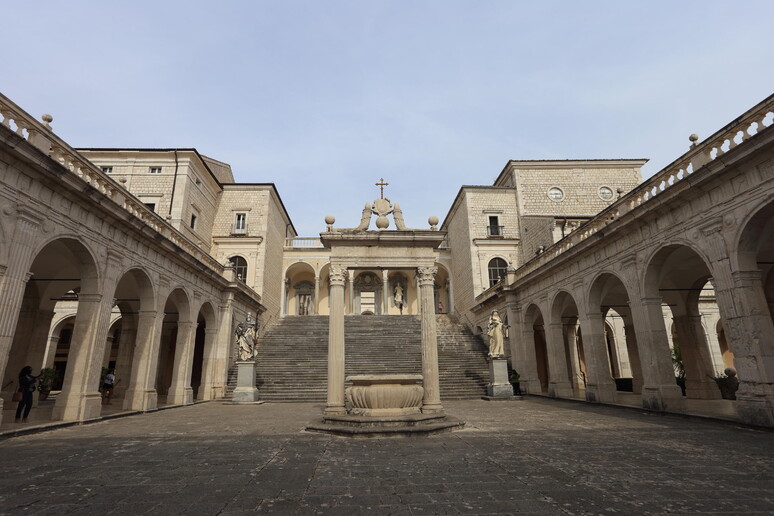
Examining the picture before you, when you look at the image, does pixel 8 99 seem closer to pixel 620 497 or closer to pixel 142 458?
pixel 142 458

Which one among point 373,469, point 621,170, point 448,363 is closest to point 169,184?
point 448,363

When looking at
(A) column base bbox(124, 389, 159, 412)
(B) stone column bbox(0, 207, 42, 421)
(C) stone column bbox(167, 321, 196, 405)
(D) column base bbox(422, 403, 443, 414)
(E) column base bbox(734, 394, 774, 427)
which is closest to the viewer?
(E) column base bbox(734, 394, 774, 427)

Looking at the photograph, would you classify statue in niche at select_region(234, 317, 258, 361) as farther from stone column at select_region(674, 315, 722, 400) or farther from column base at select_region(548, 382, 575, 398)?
stone column at select_region(674, 315, 722, 400)

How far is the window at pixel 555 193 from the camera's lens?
31656 mm

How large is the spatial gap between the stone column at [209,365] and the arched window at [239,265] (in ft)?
31.0

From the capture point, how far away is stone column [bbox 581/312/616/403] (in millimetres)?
14875

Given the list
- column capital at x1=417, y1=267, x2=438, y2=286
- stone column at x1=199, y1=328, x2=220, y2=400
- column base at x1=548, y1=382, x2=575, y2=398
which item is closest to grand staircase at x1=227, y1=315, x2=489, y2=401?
stone column at x1=199, y1=328, x2=220, y2=400

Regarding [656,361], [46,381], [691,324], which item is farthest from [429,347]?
[46,381]

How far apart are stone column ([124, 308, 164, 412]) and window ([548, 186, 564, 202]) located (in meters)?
28.2

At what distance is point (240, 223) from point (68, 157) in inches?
822

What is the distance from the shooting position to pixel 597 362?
15.3 metres

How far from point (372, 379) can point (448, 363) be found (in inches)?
537

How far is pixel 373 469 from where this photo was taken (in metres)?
5.62

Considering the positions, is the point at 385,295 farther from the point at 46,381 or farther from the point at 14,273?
the point at 14,273
